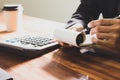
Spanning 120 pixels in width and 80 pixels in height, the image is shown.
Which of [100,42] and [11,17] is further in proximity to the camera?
[11,17]

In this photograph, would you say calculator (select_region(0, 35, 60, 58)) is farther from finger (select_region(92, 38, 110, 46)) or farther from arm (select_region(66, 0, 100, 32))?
arm (select_region(66, 0, 100, 32))

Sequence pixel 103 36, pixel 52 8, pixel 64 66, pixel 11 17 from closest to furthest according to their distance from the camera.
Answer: pixel 64 66
pixel 103 36
pixel 11 17
pixel 52 8

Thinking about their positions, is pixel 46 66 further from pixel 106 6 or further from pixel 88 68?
pixel 106 6

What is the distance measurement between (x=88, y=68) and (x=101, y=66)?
5 cm

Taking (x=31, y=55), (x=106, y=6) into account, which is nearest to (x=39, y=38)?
(x=31, y=55)

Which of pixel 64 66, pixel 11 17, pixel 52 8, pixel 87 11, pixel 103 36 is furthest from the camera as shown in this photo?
pixel 52 8

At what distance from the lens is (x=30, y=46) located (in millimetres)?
816

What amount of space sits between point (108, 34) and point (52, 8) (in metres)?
2.07

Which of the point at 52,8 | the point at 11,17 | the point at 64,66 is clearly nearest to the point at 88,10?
the point at 11,17

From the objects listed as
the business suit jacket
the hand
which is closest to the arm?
the business suit jacket

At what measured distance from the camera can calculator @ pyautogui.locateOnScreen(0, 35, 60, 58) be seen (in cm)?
80

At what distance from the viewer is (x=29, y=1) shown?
266cm

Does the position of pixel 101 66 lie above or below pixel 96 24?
below

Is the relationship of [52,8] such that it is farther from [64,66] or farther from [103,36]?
[64,66]
